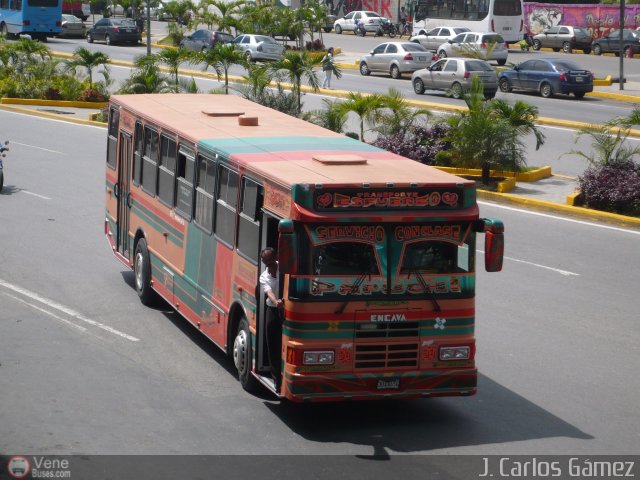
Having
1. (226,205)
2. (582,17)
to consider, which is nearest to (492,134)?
(226,205)

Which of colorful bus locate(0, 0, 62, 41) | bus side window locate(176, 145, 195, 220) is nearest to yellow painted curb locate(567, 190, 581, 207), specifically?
bus side window locate(176, 145, 195, 220)

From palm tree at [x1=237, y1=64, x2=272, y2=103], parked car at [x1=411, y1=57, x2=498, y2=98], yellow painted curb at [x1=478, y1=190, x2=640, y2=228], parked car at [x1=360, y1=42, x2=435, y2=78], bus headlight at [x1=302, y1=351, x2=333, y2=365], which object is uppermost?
parked car at [x1=360, y1=42, x2=435, y2=78]

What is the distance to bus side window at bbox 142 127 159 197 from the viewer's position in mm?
13945

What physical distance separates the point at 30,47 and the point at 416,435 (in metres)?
33.8

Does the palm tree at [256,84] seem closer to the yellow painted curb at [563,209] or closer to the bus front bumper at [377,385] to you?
the yellow painted curb at [563,209]

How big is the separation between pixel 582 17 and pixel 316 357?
64529 mm

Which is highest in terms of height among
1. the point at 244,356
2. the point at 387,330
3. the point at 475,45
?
the point at 475,45

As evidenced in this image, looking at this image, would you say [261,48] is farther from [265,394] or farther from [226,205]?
[265,394]

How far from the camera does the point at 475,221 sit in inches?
395

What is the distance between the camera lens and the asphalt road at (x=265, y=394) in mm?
9750

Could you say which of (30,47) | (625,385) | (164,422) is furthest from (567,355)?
(30,47)

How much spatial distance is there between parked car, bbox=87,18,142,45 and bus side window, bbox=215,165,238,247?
181ft

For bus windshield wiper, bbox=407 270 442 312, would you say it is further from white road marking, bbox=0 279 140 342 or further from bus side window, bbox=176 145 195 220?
white road marking, bbox=0 279 140 342

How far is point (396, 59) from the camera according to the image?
49.1 m
